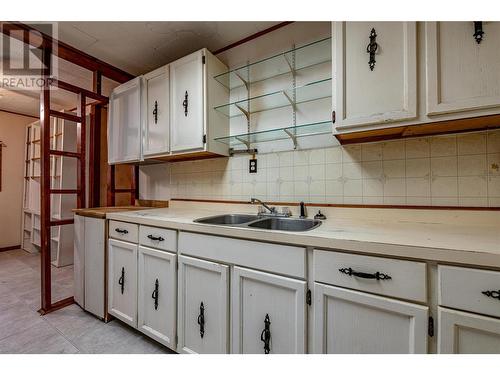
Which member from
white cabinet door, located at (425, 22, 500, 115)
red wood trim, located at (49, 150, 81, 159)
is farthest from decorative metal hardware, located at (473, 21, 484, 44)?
red wood trim, located at (49, 150, 81, 159)

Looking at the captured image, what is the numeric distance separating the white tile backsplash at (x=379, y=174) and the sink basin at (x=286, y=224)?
200 millimetres

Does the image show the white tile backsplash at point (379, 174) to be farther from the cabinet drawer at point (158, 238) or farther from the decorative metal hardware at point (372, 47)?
the cabinet drawer at point (158, 238)

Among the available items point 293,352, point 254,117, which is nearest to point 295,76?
point 254,117

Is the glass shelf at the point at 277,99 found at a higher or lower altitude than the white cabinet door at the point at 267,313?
higher

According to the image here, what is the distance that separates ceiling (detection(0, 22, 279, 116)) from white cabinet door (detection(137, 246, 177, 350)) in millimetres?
1688

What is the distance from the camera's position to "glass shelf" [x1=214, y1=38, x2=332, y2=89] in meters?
1.58

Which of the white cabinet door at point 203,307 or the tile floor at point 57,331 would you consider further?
the tile floor at point 57,331

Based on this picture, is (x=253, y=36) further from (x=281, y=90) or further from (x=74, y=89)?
(x=74, y=89)

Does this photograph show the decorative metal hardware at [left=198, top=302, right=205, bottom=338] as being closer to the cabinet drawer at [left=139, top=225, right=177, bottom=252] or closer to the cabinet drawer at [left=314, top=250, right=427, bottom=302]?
the cabinet drawer at [left=139, top=225, right=177, bottom=252]

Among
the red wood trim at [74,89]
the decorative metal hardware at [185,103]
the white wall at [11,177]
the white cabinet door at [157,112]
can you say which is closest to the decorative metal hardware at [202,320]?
the white cabinet door at [157,112]

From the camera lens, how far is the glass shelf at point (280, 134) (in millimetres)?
1470

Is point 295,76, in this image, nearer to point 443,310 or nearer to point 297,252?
point 297,252

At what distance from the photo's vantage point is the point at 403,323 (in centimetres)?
82

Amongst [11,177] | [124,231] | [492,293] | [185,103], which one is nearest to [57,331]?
[124,231]
